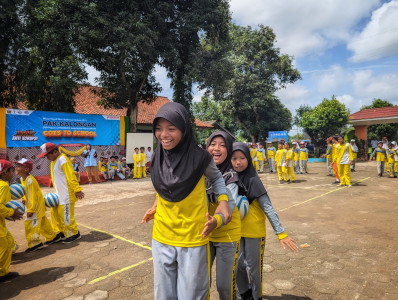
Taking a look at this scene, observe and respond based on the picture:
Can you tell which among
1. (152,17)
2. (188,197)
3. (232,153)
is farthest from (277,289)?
(152,17)

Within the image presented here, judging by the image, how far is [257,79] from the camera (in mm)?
27156

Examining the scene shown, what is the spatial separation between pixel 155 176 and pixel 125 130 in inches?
541

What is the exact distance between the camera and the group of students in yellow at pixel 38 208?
3.46m

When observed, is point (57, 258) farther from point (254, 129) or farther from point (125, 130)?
point (254, 129)

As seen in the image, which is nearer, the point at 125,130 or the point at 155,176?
the point at 155,176

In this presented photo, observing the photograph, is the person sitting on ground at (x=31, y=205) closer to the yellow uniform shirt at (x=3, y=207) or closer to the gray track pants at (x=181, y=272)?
the yellow uniform shirt at (x=3, y=207)

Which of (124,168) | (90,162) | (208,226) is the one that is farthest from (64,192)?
(124,168)

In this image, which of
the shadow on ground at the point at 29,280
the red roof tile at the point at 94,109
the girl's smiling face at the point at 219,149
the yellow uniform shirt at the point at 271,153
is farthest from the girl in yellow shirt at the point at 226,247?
the red roof tile at the point at 94,109

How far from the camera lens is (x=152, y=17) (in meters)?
14.7

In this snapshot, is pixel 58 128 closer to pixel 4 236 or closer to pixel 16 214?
pixel 16 214

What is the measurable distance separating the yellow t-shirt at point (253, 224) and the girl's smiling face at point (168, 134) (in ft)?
3.84

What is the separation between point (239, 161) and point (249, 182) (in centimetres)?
23

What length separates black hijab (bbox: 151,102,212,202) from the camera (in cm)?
182

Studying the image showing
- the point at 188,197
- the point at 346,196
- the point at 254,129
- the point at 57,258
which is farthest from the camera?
the point at 254,129
